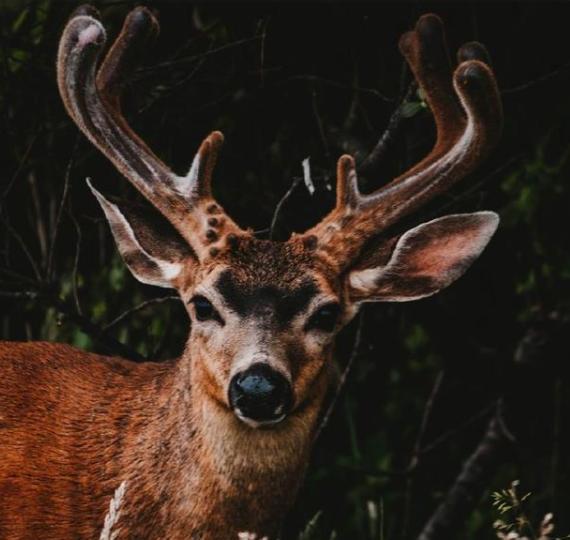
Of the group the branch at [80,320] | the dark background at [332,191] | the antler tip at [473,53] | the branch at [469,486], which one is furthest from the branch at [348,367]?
the antler tip at [473,53]

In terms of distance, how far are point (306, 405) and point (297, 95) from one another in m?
2.23

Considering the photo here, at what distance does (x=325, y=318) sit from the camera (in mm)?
4566

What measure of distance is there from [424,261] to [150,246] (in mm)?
949

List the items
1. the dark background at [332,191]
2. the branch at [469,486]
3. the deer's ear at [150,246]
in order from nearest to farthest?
the deer's ear at [150,246] < the dark background at [332,191] < the branch at [469,486]

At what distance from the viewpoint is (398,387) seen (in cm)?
772

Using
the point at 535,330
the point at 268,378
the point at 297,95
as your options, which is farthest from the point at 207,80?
the point at 268,378

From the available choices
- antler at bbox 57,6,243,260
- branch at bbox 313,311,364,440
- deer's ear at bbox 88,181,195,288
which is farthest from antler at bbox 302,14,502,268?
branch at bbox 313,311,364,440

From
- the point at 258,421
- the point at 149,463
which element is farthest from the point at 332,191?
the point at 258,421

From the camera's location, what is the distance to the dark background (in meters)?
5.96

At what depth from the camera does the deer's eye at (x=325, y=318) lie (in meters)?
4.52

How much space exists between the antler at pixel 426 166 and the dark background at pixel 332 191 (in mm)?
659

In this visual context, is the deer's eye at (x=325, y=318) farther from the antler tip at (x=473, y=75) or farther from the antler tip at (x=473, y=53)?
the antler tip at (x=473, y=53)

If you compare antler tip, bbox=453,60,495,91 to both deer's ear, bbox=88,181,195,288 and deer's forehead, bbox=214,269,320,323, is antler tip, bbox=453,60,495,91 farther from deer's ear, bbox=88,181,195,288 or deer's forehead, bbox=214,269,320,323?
deer's ear, bbox=88,181,195,288

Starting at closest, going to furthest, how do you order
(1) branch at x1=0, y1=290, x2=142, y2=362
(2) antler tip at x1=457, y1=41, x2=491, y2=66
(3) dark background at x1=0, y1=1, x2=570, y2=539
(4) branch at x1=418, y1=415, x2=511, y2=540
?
(2) antler tip at x1=457, y1=41, x2=491, y2=66 < (1) branch at x1=0, y1=290, x2=142, y2=362 < (3) dark background at x1=0, y1=1, x2=570, y2=539 < (4) branch at x1=418, y1=415, x2=511, y2=540
